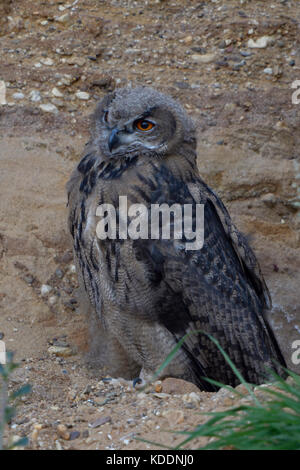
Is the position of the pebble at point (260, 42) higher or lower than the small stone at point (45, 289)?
higher

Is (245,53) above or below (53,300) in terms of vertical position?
above

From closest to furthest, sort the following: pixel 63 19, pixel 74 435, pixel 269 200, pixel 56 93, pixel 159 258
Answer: pixel 74 435
pixel 159 258
pixel 269 200
pixel 56 93
pixel 63 19

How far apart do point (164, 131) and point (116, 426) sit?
1.85m

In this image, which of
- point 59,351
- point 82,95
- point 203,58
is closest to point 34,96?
point 82,95

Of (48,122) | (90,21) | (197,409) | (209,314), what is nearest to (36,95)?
(48,122)

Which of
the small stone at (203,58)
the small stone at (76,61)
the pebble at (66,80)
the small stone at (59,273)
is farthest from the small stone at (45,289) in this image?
the small stone at (203,58)

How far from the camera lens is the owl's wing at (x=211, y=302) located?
3672 mm

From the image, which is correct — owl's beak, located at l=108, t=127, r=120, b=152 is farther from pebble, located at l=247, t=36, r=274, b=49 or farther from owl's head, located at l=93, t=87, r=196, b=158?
pebble, located at l=247, t=36, r=274, b=49

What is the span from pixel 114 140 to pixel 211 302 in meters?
1.14

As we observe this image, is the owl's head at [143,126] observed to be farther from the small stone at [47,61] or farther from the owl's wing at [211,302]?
the small stone at [47,61]

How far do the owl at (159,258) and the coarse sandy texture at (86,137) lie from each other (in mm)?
373

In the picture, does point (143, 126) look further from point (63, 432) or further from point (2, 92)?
point (2, 92)

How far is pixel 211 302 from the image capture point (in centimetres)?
375

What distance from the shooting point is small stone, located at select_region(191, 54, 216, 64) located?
6371mm
